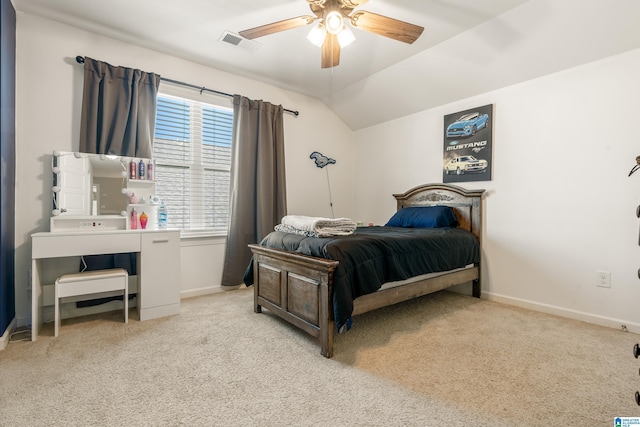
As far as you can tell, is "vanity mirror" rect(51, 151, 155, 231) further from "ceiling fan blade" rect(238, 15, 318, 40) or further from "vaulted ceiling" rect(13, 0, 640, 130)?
"ceiling fan blade" rect(238, 15, 318, 40)

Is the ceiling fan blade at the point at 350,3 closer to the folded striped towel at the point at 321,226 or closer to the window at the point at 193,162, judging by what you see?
the folded striped towel at the point at 321,226

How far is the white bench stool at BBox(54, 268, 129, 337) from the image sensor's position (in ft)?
7.25

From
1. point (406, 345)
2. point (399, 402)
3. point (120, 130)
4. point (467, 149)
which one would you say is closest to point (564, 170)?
point (467, 149)

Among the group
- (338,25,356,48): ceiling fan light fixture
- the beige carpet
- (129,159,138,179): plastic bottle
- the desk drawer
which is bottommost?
the beige carpet

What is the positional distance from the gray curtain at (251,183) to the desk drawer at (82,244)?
110cm

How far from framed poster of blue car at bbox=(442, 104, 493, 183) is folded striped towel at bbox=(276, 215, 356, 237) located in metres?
1.80

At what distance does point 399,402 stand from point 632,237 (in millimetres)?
2398

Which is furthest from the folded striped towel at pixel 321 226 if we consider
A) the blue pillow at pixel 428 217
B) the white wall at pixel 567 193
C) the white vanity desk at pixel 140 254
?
the white wall at pixel 567 193

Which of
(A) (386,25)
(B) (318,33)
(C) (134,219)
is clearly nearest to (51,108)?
(C) (134,219)

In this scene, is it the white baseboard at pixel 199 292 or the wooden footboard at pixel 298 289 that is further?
the white baseboard at pixel 199 292

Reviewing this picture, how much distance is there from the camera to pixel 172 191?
3.25 meters

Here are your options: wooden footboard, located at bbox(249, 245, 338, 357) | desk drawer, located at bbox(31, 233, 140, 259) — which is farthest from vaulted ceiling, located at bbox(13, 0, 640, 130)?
wooden footboard, located at bbox(249, 245, 338, 357)

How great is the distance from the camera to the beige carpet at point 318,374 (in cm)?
136

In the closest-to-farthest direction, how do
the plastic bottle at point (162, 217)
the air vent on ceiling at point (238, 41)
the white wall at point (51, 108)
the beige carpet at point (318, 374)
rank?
the beige carpet at point (318, 374) → the white wall at point (51, 108) → the air vent on ceiling at point (238, 41) → the plastic bottle at point (162, 217)
